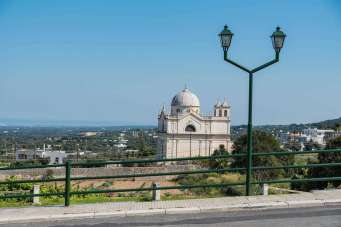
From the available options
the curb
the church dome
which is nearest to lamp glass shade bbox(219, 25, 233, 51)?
the curb

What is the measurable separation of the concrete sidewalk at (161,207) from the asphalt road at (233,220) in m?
0.15

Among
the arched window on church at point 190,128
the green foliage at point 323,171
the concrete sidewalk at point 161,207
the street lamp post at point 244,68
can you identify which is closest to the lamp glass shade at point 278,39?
the street lamp post at point 244,68

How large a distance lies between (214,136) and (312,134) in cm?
8090

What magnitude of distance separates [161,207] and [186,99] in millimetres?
91346

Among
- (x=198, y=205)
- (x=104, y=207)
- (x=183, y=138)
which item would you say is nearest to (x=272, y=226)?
(x=198, y=205)

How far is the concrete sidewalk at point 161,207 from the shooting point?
9.31 meters

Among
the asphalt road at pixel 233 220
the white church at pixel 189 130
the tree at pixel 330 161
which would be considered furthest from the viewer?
the white church at pixel 189 130

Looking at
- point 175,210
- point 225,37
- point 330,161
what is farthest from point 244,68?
point 330,161

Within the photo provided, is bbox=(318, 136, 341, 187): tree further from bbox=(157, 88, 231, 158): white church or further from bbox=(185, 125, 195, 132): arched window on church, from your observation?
bbox=(185, 125, 195, 132): arched window on church

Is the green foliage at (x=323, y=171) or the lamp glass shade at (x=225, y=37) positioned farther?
the green foliage at (x=323, y=171)

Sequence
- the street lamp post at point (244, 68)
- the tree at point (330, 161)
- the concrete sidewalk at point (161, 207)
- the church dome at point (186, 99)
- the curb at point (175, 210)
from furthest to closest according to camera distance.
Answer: the church dome at point (186, 99), the tree at point (330, 161), the street lamp post at point (244, 68), the concrete sidewalk at point (161, 207), the curb at point (175, 210)

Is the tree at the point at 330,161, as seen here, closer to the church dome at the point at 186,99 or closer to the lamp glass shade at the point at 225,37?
the lamp glass shade at the point at 225,37

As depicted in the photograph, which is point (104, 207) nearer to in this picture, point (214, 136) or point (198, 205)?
→ point (198, 205)

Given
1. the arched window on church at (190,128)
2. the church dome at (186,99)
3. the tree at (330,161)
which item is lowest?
the tree at (330,161)
